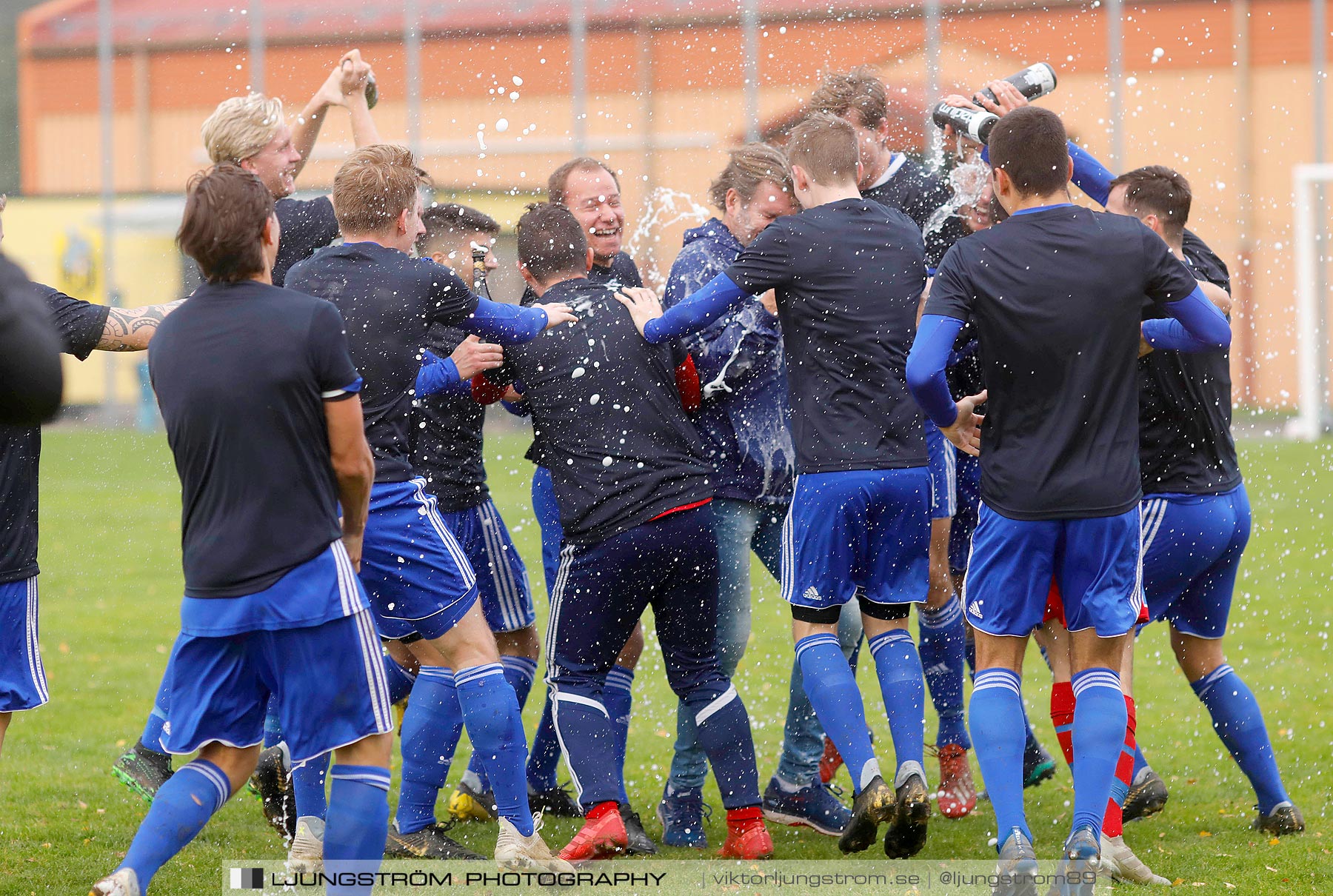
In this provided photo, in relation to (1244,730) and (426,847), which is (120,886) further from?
(1244,730)

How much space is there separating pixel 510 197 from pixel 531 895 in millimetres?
18928

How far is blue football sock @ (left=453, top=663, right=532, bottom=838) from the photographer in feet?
15.8

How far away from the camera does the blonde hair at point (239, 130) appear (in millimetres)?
5496

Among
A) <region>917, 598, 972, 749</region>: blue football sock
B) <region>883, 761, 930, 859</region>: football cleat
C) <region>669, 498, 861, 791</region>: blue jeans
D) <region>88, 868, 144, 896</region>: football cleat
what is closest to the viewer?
<region>88, 868, 144, 896</region>: football cleat

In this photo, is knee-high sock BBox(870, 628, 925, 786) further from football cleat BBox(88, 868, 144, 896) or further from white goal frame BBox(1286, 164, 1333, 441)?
white goal frame BBox(1286, 164, 1333, 441)

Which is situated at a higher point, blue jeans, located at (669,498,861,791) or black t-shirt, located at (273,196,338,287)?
black t-shirt, located at (273,196,338,287)

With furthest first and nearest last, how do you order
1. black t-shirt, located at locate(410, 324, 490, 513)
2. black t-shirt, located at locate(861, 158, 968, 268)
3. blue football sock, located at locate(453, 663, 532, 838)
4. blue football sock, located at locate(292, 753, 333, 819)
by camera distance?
black t-shirt, located at locate(861, 158, 968, 268) → black t-shirt, located at locate(410, 324, 490, 513) → blue football sock, located at locate(292, 753, 333, 819) → blue football sock, located at locate(453, 663, 532, 838)

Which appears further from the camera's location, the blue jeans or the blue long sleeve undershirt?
the blue jeans

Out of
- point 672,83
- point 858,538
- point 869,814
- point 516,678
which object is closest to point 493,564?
point 516,678

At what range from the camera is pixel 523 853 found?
4.77 meters

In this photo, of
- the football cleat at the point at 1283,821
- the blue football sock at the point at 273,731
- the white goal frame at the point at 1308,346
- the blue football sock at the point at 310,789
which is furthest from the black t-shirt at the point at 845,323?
the white goal frame at the point at 1308,346

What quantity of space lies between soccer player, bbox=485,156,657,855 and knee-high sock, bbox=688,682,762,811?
0.60 metres

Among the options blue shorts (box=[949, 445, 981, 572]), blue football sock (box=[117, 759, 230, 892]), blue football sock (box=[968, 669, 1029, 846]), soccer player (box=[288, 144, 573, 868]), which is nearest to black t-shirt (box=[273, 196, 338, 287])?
soccer player (box=[288, 144, 573, 868])

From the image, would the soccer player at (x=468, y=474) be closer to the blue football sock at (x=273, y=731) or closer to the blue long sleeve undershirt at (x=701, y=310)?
the blue football sock at (x=273, y=731)
